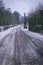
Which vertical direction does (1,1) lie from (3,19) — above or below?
above

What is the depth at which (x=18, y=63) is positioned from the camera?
7926 mm

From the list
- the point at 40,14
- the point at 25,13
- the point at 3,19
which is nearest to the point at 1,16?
the point at 3,19

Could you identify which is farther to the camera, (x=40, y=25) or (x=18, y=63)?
(x=40, y=25)

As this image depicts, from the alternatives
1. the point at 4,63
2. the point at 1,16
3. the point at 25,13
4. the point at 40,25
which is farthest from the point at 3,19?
the point at 4,63

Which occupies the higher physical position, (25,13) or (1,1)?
(1,1)

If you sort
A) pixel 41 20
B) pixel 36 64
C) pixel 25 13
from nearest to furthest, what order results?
1. pixel 36 64
2. pixel 41 20
3. pixel 25 13

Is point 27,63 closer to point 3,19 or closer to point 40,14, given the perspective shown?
point 40,14

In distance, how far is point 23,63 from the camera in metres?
7.95

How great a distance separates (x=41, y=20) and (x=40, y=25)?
3.91 ft

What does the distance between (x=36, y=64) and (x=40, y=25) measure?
100 ft

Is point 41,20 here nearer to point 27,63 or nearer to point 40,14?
point 40,14

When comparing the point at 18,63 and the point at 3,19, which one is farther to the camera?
the point at 3,19

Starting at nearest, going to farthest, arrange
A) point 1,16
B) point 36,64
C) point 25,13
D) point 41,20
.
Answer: point 36,64
point 41,20
point 1,16
point 25,13

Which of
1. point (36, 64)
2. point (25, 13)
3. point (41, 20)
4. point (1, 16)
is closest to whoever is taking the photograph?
point (36, 64)
